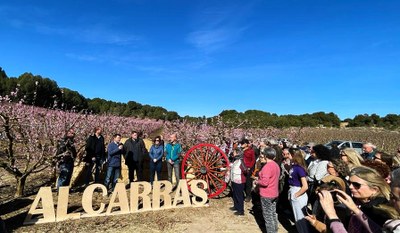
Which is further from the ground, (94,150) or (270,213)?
(94,150)

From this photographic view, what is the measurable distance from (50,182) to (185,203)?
433 cm

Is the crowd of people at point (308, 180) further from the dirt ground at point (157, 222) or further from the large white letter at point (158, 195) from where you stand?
the large white letter at point (158, 195)

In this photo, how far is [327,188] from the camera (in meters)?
2.55

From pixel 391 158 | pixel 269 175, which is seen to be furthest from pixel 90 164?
pixel 391 158

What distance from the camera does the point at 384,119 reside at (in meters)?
46.8

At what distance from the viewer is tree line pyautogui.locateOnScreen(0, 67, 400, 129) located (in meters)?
19.3

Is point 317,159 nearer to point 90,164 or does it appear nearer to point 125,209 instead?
point 125,209

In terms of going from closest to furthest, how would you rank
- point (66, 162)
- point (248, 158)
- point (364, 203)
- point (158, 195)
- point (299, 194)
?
point (364, 203)
point (299, 194)
point (158, 195)
point (248, 158)
point (66, 162)

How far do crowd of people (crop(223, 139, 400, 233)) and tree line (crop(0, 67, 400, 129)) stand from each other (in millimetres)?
6060

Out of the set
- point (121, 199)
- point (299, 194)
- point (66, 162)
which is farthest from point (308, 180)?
point (66, 162)

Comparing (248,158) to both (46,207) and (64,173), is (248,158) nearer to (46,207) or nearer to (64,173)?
(46,207)

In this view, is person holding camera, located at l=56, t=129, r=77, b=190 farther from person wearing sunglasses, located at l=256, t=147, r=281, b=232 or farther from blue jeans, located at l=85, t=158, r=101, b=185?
person wearing sunglasses, located at l=256, t=147, r=281, b=232

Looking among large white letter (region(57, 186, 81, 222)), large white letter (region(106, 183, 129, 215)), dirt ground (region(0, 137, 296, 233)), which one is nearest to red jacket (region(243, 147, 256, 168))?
dirt ground (region(0, 137, 296, 233))

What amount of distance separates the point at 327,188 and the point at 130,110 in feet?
98.7
